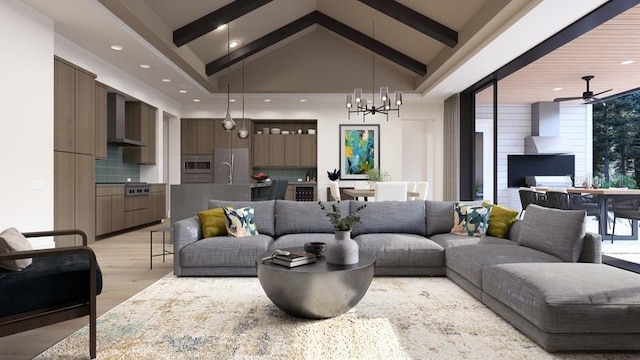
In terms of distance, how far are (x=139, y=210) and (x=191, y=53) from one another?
3020 millimetres

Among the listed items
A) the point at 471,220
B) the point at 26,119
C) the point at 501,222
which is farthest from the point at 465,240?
the point at 26,119

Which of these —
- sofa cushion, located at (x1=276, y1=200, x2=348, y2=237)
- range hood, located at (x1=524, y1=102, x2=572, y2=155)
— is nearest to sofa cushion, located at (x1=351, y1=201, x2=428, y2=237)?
sofa cushion, located at (x1=276, y1=200, x2=348, y2=237)

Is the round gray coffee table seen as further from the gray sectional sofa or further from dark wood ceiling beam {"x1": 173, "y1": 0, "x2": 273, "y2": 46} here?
dark wood ceiling beam {"x1": 173, "y1": 0, "x2": 273, "y2": 46}

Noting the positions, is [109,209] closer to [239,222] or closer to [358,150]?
[239,222]

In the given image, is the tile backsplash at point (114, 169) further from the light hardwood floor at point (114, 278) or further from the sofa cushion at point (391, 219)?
the sofa cushion at point (391, 219)

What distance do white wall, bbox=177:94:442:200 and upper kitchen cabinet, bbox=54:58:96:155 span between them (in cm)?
405

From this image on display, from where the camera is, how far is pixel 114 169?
708cm

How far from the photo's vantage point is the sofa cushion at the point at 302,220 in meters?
4.13

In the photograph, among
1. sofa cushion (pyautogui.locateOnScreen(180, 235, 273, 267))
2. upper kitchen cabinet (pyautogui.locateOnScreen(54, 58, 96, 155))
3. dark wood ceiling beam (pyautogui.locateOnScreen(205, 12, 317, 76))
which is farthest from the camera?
dark wood ceiling beam (pyautogui.locateOnScreen(205, 12, 317, 76))

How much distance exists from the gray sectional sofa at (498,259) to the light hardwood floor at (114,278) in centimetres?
49

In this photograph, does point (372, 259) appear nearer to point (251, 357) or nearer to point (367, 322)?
point (367, 322)

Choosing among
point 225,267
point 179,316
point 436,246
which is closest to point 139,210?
point 225,267

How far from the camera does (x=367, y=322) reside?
2508 millimetres

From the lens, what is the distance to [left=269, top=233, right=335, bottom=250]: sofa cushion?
3.63 metres
